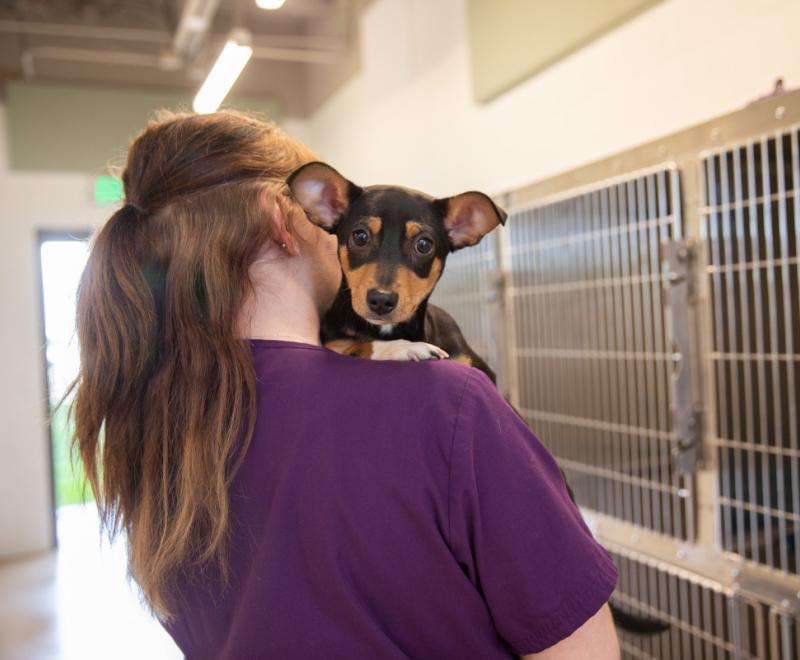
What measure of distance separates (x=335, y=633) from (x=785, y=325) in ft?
4.27

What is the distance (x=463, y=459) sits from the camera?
81cm

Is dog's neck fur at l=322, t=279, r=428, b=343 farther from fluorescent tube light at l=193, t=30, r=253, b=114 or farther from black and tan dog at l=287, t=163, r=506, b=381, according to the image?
fluorescent tube light at l=193, t=30, r=253, b=114

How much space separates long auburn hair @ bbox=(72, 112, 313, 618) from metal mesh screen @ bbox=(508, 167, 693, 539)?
1.36 metres

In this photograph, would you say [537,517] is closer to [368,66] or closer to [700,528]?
[700,528]

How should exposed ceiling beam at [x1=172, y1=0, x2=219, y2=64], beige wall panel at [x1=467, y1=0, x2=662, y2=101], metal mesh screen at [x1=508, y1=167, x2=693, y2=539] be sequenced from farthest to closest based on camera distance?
exposed ceiling beam at [x1=172, y1=0, x2=219, y2=64]
beige wall panel at [x1=467, y1=0, x2=662, y2=101]
metal mesh screen at [x1=508, y1=167, x2=693, y2=539]

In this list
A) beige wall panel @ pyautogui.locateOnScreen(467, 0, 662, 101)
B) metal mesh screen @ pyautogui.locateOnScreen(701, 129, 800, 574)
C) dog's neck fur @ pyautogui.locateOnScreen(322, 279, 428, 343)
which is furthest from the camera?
beige wall panel @ pyautogui.locateOnScreen(467, 0, 662, 101)

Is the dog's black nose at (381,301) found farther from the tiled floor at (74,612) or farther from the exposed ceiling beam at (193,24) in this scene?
the exposed ceiling beam at (193,24)

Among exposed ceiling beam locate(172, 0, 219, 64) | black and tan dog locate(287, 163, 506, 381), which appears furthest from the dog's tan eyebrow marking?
exposed ceiling beam locate(172, 0, 219, 64)

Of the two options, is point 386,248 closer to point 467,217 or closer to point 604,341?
point 467,217

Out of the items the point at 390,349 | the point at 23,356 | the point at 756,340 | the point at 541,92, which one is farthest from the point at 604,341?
the point at 23,356

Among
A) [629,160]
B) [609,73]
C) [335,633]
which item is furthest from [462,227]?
[609,73]

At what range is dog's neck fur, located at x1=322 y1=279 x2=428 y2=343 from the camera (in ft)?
4.07

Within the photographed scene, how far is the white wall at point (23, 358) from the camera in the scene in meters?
5.17

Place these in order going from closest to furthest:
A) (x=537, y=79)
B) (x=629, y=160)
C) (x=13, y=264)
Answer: (x=629, y=160), (x=537, y=79), (x=13, y=264)
